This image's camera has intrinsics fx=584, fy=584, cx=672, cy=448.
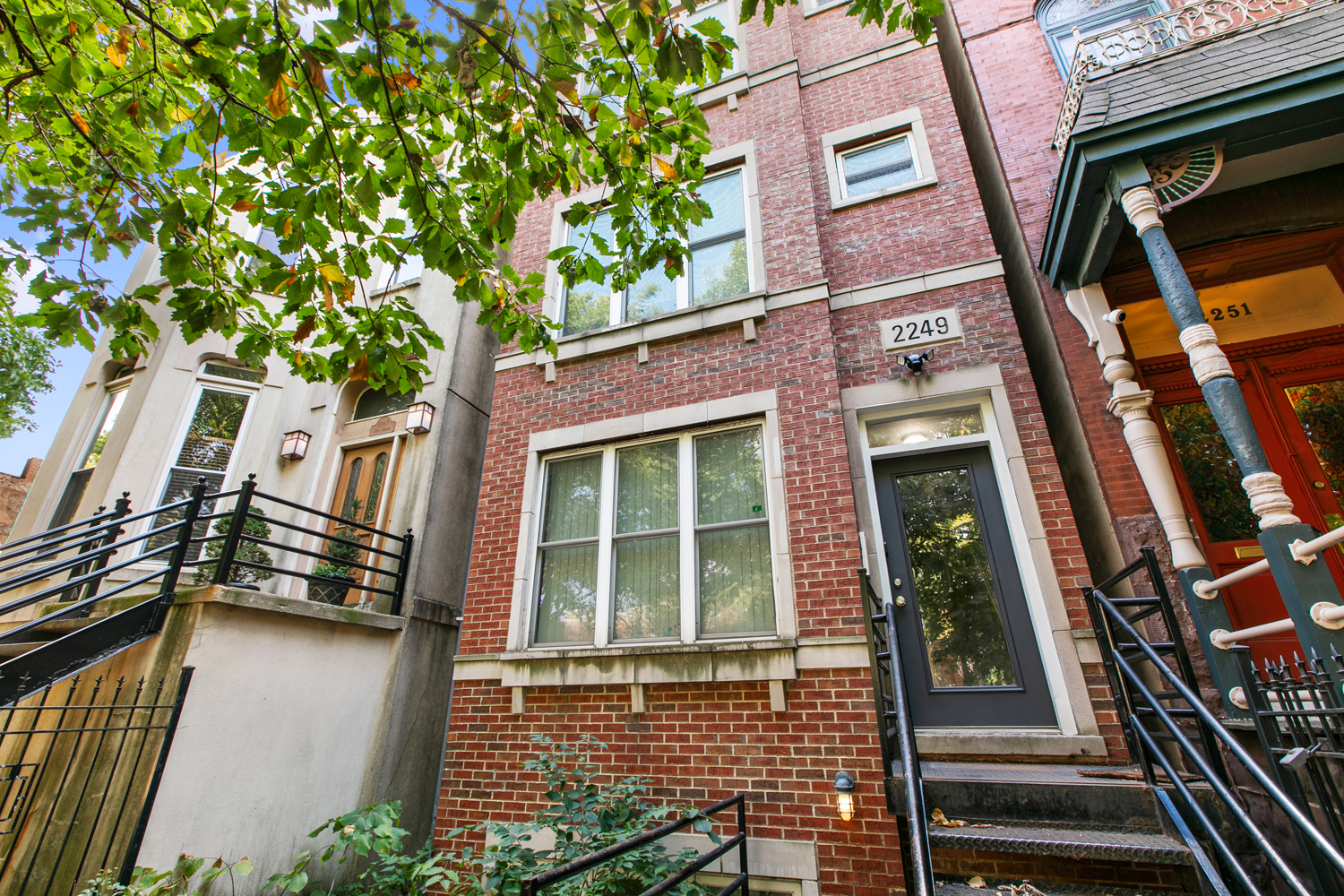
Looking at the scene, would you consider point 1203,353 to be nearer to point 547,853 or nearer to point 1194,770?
point 1194,770

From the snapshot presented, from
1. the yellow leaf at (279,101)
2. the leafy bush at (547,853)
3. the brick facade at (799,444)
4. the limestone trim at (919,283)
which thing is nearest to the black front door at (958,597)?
the brick facade at (799,444)

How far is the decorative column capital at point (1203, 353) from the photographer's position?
338cm

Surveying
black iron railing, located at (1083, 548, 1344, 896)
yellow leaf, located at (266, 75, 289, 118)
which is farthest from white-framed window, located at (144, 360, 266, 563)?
black iron railing, located at (1083, 548, 1344, 896)

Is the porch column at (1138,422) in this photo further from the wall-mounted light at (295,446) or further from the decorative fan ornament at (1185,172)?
the wall-mounted light at (295,446)

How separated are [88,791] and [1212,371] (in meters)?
7.75

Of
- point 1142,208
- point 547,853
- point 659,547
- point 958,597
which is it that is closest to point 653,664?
point 659,547

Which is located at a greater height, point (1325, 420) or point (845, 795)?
point (1325, 420)

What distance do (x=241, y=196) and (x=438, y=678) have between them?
4975 mm

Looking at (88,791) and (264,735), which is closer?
(88,791)

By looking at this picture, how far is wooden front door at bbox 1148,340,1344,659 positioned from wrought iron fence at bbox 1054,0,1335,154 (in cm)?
259

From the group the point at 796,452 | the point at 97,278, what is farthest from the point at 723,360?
the point at 97,278

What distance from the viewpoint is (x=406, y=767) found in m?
5.73

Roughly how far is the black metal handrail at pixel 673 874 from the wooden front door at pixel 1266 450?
413 centimetres

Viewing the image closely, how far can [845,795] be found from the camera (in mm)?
3725
